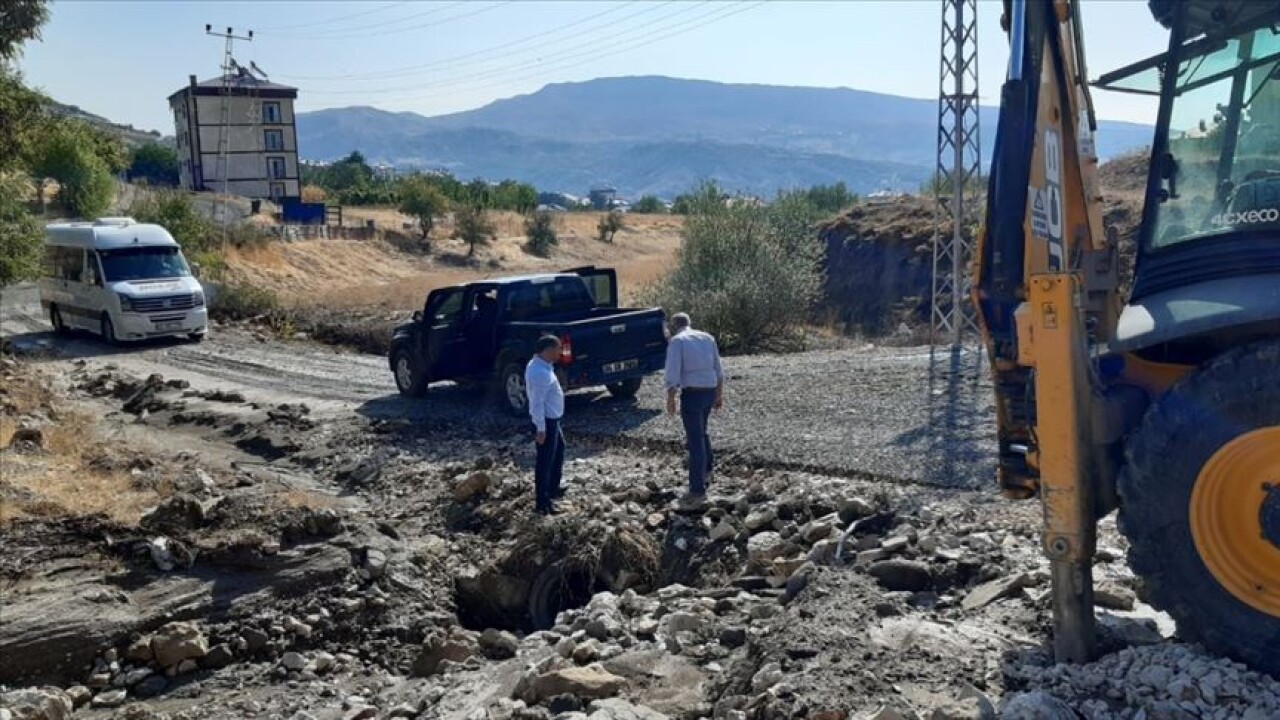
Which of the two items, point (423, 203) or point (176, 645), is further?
point (423, 203)

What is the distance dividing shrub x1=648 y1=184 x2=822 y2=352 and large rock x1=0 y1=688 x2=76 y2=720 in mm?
17919

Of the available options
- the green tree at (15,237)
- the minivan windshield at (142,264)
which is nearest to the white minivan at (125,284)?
the minivan windshield at (142,264)

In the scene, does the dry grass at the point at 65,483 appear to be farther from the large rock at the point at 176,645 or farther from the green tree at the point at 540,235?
the green tree at the point at 540,235

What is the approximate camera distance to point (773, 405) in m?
14.4

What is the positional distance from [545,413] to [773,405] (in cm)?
464

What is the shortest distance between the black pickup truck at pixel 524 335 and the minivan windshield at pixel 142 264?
10523mm

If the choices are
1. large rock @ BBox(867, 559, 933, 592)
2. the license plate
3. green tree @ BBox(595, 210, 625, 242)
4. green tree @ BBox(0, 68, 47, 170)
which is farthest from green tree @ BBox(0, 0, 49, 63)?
green tree @ BBox(595, 210, 625, 242)

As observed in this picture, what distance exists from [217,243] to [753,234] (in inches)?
825

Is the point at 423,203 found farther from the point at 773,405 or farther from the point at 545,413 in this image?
the point at 545,413

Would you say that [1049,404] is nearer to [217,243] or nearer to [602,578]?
[602,578]

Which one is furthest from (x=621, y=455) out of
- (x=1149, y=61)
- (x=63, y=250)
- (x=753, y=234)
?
(x=63, y=250)

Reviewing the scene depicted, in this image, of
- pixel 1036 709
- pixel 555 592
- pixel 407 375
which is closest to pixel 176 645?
pixel 555 592

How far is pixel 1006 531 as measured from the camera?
8023mm

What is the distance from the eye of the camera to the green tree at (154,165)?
74.6 metres
